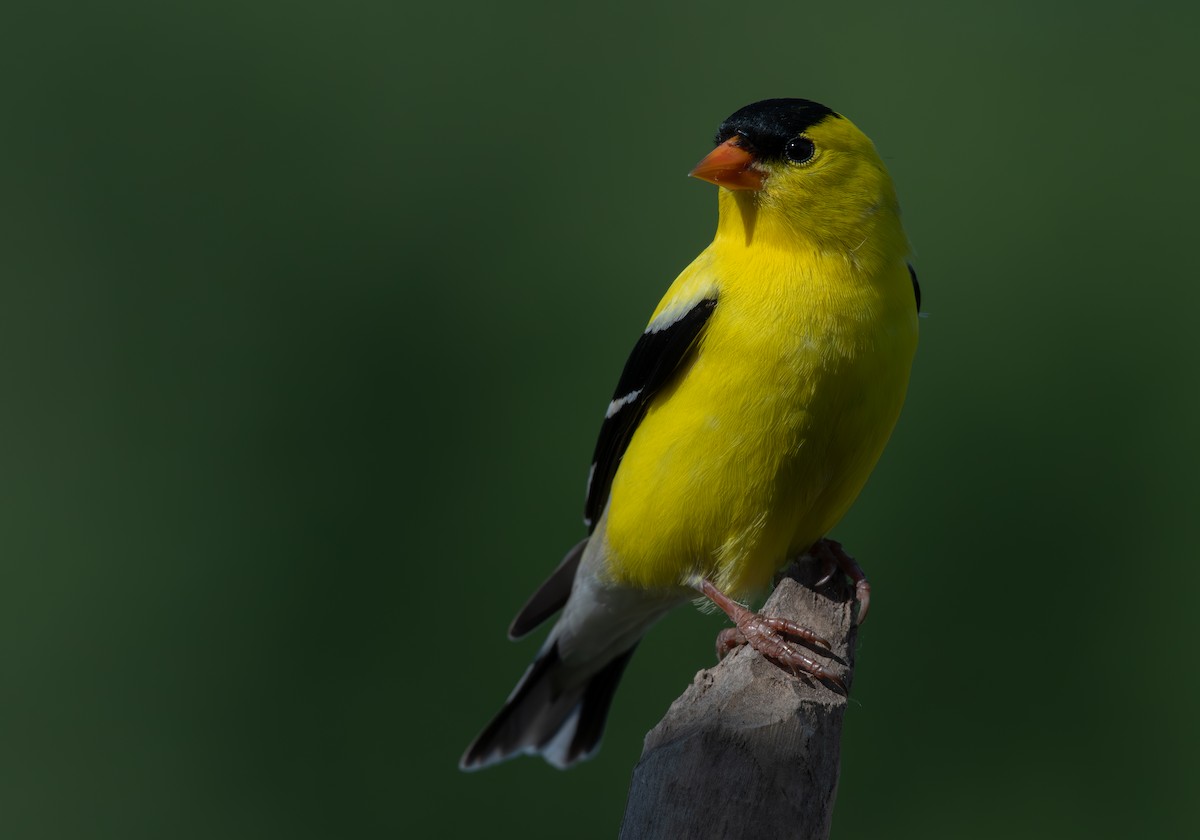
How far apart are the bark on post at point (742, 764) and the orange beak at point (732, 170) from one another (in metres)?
1.29

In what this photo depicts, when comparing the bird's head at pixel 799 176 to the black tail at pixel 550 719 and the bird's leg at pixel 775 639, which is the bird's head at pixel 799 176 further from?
the black tail at pixel 550 719

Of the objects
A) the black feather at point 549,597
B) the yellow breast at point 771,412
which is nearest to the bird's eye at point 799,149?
the yellow breast at point 771,412

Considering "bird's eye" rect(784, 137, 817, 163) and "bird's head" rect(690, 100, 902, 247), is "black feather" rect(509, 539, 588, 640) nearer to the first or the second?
"bird's head" rect(690, 100, 902, 247)

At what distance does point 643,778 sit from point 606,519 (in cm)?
156

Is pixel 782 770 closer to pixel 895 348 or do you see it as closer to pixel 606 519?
pixel 895 348

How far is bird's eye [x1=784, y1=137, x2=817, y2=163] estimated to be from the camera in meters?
2.98

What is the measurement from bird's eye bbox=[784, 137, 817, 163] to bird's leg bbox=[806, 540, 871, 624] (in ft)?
3.37

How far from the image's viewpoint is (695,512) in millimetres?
3008

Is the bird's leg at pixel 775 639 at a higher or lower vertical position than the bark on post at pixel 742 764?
lower

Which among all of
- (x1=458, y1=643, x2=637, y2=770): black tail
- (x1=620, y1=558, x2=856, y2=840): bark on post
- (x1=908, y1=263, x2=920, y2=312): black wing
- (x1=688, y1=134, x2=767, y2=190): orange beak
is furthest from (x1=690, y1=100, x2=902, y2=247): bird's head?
(x1=458, y1=643, x2=637, y2=770): black tail

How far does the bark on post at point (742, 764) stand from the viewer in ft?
5.97

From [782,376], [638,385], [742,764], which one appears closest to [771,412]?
[782,376]

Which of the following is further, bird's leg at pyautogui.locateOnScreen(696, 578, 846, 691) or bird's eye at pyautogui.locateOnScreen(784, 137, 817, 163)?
bird's eye at pyautogui.locateOnScreen(784, 137, 817, 163)

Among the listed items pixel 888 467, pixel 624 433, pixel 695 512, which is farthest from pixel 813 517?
pixel 888 467
